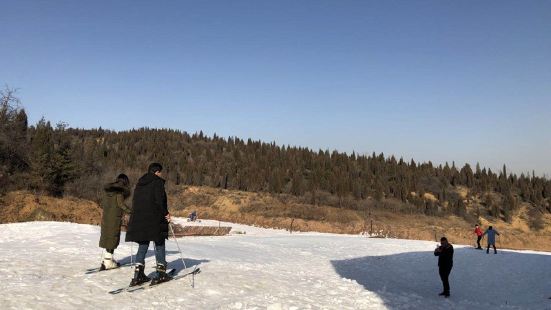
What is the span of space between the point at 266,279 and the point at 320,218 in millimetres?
43883

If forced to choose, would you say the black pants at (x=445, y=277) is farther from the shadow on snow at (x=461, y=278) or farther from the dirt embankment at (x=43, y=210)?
the dirt embankment at (x=43, y=210)

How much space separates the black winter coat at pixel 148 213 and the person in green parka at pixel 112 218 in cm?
112

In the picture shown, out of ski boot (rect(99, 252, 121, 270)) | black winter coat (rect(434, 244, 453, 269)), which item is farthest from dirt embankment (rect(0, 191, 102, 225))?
black winter coat (rect(434, 244, 453, 269))

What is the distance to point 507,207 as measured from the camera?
6694 centimetres

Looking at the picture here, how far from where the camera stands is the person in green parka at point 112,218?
9.69 meters

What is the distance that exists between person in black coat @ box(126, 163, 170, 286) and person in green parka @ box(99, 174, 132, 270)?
44.5 inches

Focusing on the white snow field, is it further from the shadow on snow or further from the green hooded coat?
the green hooded coat

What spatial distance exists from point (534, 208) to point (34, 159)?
66659mm

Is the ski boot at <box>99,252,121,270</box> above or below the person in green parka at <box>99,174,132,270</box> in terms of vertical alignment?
below

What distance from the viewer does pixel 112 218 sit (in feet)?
32.4

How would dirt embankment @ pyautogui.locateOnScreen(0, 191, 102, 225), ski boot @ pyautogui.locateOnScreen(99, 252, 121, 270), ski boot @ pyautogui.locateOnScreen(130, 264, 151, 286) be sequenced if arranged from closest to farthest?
ski boot @ pyautogui.locateOnScreen(130, 264, 151, 286) → ski boot @ pyautogui.locateOnScreen(99, 252, 121, 270) → dirt embankment @ pyautogui.locateOnScreen(0, 191, 102, 225)

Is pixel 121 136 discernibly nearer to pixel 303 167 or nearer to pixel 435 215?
pixel 303 167

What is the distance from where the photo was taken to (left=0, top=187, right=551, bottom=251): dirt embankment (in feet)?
127

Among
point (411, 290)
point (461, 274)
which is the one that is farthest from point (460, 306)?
point (461, 274)
